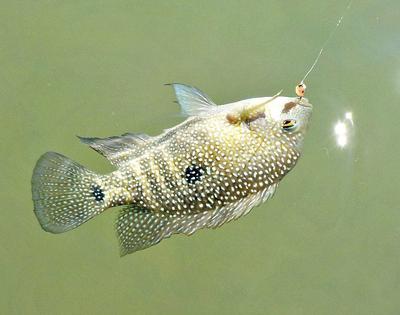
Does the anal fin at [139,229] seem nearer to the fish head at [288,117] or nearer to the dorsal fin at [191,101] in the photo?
the dorsal fin at [191,101]

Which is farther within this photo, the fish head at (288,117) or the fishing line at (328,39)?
the fishing line at (328,39)

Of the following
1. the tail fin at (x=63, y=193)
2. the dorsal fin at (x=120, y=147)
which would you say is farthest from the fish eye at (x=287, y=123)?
the tail fin at (x=63, y=193)

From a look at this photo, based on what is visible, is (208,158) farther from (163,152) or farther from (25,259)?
(25,259)

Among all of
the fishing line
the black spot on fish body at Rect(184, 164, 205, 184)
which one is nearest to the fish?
the black spot on fish body at Rect(184, 164, 205, 184)

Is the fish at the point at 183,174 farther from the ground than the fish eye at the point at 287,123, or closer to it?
closer to it

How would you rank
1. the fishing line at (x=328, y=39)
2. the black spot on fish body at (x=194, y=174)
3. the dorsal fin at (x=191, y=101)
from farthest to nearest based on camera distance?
the fishing line at (x=328, y=39) < the dorsal fin at (x=191, y=101) < the black spot on fish body at (x=194, y=174)

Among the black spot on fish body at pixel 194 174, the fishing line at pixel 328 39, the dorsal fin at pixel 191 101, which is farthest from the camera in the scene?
the fishing line at pixel 328 39
